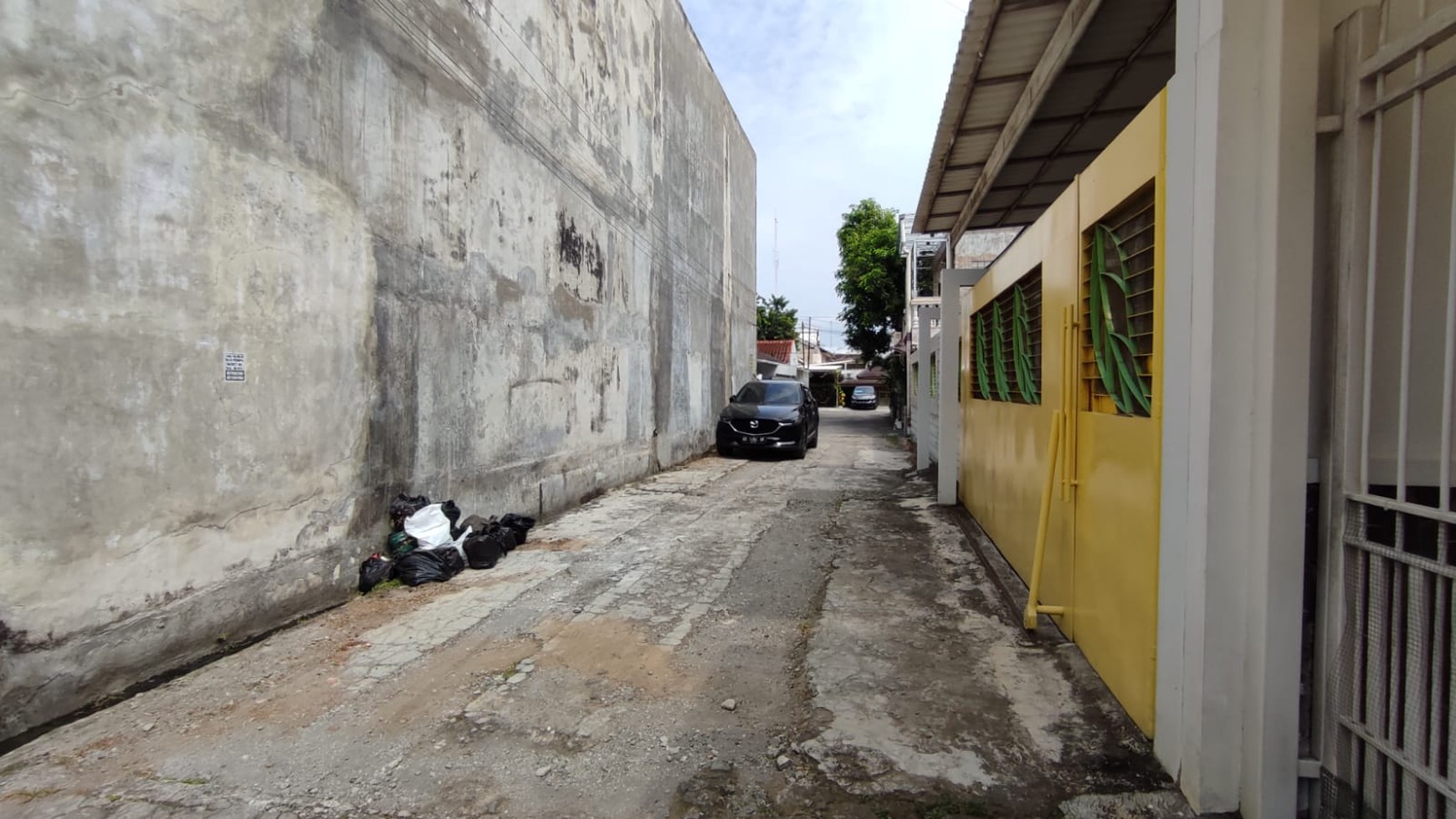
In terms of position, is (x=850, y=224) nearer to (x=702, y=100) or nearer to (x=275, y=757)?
(x=702, y=100)

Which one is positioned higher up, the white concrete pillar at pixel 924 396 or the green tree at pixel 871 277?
the green tree at pixel 871 277

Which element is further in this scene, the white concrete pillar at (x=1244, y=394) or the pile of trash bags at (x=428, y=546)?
the pile of trash bags at (x=428, y=546)

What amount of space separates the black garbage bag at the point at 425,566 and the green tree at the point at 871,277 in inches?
889

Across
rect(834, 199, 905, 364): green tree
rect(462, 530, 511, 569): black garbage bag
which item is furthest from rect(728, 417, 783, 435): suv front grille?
rect(834, 199, 905, 364): green tree

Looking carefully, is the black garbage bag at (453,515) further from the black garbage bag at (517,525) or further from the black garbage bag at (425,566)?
the black garbage bag at (517,525)

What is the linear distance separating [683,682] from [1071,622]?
84.4 inches

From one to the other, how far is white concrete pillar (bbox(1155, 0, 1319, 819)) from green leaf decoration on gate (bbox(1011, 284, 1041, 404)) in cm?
244

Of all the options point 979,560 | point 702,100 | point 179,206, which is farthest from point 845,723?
point 702,100

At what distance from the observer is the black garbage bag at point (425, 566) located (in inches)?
198

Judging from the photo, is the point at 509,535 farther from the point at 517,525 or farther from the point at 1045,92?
the point at 1045,92

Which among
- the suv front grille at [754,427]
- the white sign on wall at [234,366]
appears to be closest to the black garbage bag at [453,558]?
the white sign on wall at [234,366]

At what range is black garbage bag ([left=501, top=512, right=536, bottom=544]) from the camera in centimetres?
628

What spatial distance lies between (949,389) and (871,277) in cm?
1822

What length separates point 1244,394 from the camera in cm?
230
